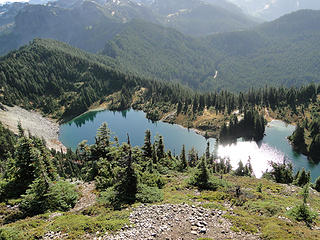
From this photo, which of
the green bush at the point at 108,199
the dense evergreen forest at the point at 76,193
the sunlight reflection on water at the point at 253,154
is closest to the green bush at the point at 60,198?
the dense evergreen forest at the point at 76,193

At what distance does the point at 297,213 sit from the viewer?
24344 millimetres

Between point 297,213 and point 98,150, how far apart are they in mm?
34925

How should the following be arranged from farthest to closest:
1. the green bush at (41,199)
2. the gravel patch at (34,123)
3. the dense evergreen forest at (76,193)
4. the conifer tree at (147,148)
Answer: the gravel patch at (34,123), the conifer tree at (147,148), the green bush at (41,199), the dense evergreen forest at (76,193)

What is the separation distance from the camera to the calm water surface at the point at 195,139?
116 meters

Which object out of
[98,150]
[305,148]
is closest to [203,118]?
[305,148]

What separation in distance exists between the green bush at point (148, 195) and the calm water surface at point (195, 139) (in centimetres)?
6482

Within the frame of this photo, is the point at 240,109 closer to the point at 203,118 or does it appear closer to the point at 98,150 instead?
the point at 203,118

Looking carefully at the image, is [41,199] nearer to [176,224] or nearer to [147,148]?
[176,224]

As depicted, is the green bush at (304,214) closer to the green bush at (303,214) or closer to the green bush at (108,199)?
the green bush at (303,214)

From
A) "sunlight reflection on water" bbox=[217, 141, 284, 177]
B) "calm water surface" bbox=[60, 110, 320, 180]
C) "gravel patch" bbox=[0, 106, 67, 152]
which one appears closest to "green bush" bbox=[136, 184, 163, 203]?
"calm water surface" bbox=[60, 110, 320, 180]

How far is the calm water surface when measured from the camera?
116119 millimetres

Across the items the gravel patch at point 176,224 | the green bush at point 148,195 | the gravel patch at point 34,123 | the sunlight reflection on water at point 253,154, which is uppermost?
the gravel patch at point 176,224

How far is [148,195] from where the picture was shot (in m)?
29.4

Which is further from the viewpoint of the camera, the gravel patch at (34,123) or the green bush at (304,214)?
the gravel patch at (34,123)
